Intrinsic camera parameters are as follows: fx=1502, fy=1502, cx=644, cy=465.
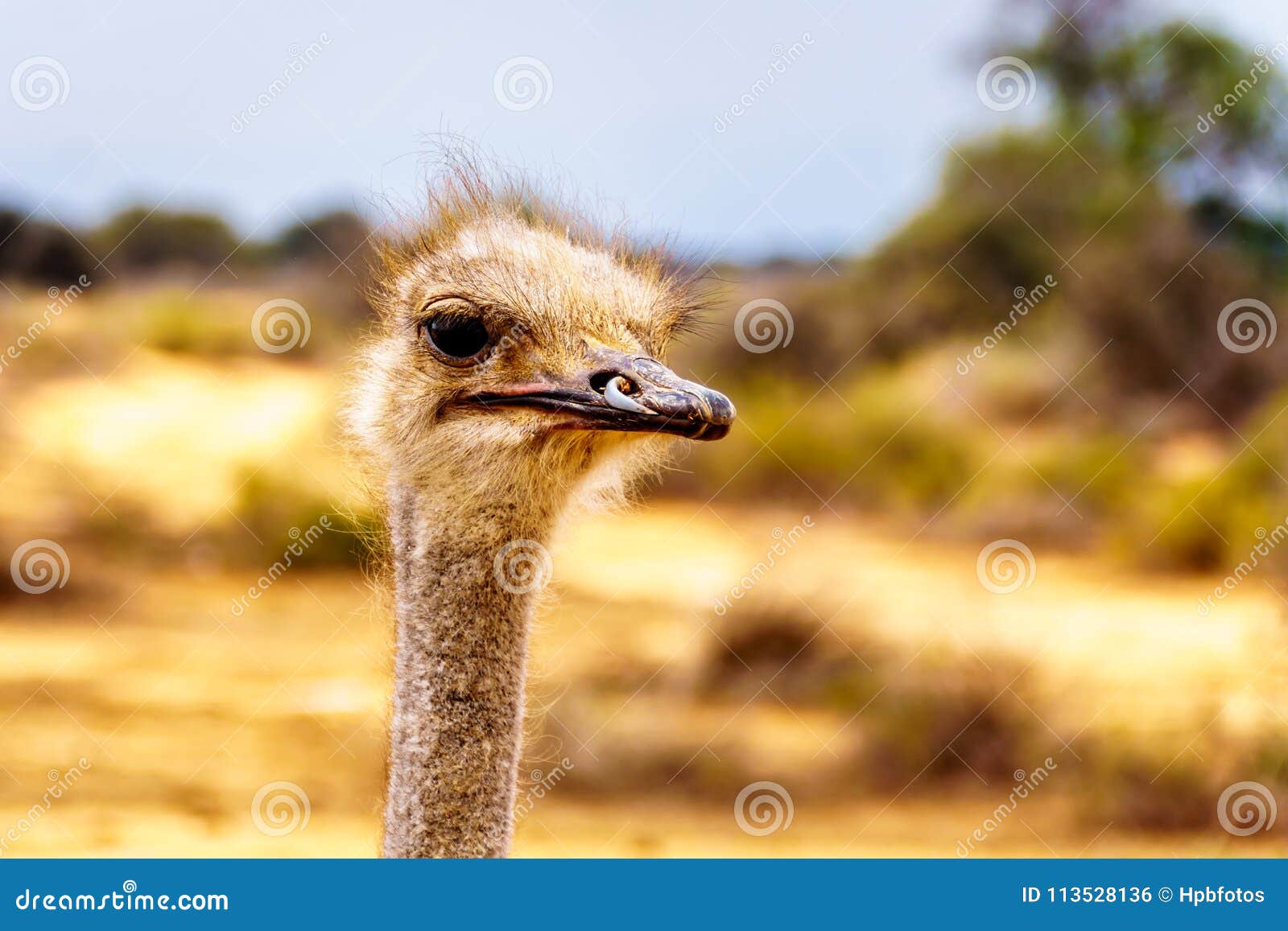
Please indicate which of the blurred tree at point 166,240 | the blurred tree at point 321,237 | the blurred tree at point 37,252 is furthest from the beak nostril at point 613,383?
the blurred tree at point 166,240

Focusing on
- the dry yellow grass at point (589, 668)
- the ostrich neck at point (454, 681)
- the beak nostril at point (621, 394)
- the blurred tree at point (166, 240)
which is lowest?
the ostrich neck at point (454, 681)

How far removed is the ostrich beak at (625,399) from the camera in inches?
96.2

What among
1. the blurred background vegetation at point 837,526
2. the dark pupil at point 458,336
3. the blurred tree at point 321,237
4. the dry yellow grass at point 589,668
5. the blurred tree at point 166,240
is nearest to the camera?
the dark pupil at point 458,336

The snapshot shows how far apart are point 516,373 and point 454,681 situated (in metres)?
0.56

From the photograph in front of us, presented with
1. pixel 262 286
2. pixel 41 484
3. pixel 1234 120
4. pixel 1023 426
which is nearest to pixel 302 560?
pixel 41 484

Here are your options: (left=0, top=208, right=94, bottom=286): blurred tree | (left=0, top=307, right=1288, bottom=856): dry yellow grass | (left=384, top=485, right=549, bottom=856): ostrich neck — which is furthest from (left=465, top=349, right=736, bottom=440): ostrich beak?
(left=0, top=208, right=94, bottom=286): blurred tree

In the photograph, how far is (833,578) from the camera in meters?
9.00

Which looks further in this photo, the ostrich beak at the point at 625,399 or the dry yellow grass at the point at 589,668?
the dry yellow grass at the point at 589,668

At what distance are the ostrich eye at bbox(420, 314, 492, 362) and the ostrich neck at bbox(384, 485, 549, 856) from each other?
27 centimetres

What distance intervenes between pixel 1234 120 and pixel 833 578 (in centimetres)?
1148

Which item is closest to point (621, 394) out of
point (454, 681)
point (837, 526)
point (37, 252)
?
point (454, 681)

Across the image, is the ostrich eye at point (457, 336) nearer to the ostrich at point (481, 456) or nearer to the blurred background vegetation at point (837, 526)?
the ostrich at point (481, 456)

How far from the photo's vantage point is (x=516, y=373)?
2.67 meters
